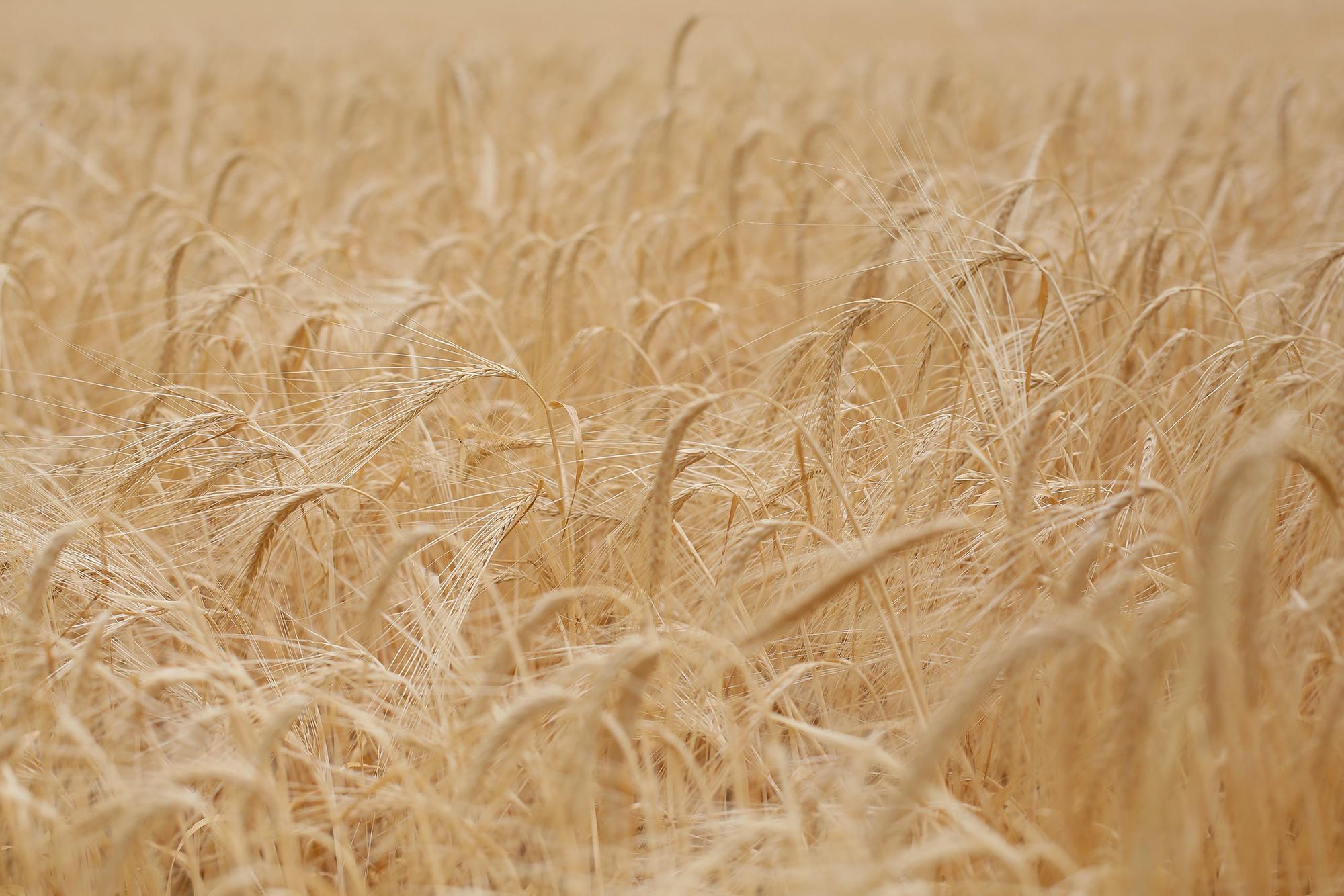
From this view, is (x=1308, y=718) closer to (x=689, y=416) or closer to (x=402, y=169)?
(x=689, y=416)

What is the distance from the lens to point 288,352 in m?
2.00

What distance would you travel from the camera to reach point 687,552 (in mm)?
1611

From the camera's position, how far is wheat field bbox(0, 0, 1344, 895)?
974 mm

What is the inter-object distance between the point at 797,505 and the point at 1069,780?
638 mm

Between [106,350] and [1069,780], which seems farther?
[106,350]

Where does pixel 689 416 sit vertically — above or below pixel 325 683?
above

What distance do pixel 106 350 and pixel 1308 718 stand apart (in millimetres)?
2649

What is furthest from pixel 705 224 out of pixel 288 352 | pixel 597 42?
pixel 597 42

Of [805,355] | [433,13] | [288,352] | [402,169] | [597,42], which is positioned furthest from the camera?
[433,13]

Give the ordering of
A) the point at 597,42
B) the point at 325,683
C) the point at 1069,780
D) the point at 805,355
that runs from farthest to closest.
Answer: the point at 597,42, the point at 805,355, the point at 325,683, the point at 1069,780

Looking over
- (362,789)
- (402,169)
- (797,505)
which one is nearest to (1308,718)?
(797,505)

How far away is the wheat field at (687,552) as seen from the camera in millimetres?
974

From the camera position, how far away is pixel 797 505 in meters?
1.53

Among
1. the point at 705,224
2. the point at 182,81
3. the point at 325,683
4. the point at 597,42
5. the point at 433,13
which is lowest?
the point at 325,683
